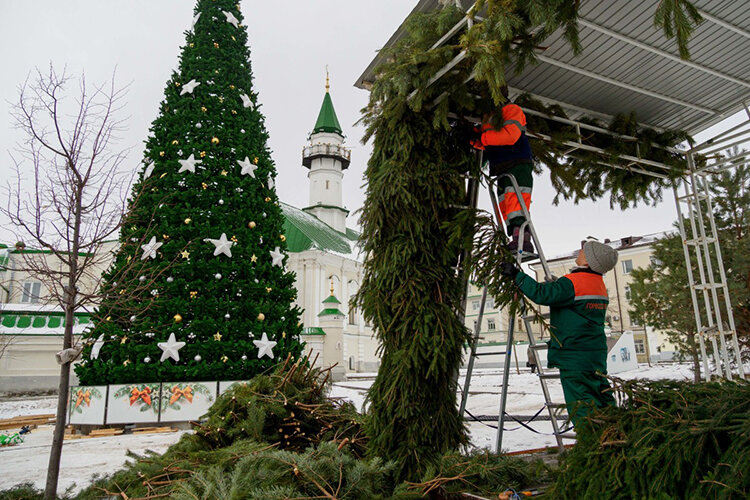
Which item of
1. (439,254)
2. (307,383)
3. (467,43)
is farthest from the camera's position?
(307,383)

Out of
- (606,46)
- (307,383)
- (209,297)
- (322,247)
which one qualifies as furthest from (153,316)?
(322,247)

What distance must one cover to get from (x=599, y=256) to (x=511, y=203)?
889 mm

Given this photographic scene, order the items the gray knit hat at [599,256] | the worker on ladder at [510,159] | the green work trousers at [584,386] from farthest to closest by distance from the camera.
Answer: the worker on ladder at [510,159] < the gray knit hat at [599,256] < the green work trousers at [584,386]

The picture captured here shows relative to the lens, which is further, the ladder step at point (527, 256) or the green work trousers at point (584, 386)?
the ladder step at point (527, 256)

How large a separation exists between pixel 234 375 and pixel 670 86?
847 centimetres

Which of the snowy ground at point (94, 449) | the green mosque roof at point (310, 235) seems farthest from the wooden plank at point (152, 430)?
the green mosque roof at point (310, 235)

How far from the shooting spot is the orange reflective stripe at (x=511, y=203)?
4.29 metres

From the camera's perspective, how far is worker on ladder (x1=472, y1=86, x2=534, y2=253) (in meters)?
4.27

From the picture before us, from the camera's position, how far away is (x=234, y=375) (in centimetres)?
889

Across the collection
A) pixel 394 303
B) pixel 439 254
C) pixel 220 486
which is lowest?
pixel 220 486

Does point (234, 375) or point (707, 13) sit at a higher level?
point (707, 13)

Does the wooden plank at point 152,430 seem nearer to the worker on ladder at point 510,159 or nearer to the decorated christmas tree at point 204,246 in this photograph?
the decorated christmas tree at point 204,246

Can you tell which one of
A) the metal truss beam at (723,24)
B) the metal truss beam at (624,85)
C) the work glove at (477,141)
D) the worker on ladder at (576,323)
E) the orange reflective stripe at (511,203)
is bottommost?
the worker on ladder at (576,323)

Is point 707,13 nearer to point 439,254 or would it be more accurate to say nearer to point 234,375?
point 439,254
